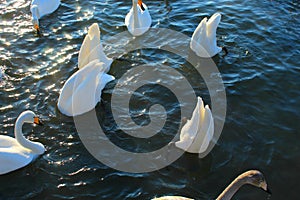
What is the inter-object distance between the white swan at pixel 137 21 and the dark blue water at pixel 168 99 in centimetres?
53

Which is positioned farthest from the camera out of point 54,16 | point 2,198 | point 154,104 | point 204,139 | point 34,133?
point 54,16

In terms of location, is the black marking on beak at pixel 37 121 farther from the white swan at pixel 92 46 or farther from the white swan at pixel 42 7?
the white swan at pixel 42 7

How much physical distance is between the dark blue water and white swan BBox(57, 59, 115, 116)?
31 cm

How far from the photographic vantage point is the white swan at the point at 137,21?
39.0 feet

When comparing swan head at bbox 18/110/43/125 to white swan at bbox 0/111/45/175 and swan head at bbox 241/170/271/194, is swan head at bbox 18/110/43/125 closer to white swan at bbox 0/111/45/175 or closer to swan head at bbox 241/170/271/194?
white swan at bbox 0/111/45/175

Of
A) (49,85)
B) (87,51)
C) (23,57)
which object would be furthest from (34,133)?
(23,57)

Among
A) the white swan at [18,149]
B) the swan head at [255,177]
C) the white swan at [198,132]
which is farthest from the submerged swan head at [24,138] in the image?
the swan head at [255,177]

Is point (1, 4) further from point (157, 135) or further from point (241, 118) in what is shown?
point (241, 118)

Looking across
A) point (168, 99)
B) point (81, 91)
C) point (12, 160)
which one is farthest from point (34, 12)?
point (12, 160)

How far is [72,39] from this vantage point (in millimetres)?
12000

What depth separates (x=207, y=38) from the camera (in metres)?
11.1

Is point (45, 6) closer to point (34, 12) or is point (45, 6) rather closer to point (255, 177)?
point (34, 12)

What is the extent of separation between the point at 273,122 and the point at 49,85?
5446mm

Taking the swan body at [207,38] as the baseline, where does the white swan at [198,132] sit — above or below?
below
